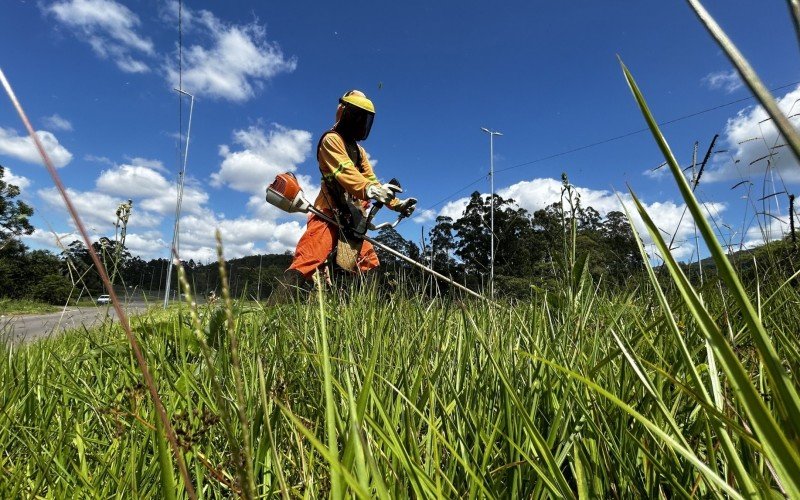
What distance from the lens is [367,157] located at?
5.14 meters

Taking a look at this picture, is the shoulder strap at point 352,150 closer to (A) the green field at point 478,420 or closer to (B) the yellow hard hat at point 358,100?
(B) the yellow hard hat at point 358,100

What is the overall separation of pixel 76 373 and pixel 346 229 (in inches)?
115

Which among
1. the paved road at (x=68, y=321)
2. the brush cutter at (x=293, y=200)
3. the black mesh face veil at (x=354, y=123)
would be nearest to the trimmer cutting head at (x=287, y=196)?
the brush cutter at (x=293, y=200)

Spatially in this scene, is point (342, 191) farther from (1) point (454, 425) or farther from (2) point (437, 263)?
(1) point (454, 425)

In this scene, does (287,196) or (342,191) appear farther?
(342,191)

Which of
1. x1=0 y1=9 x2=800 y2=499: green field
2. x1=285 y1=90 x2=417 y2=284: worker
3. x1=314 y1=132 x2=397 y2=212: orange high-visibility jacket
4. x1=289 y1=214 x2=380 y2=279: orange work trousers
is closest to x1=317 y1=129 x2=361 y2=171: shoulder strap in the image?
x1=285 y1=90 x2=417 y2=284: worker

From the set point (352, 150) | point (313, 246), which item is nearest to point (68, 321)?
point (313, 246)

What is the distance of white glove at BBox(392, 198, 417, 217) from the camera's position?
4480 mm

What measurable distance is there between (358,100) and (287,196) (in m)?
1.22

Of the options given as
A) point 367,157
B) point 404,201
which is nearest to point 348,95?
point 367,157

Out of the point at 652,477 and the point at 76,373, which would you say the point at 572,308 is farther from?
the point at 76,373

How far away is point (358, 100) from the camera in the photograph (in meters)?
4.46

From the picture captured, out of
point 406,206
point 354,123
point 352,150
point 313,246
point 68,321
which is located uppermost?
point 354,123

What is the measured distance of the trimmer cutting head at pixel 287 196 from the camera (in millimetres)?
4184
